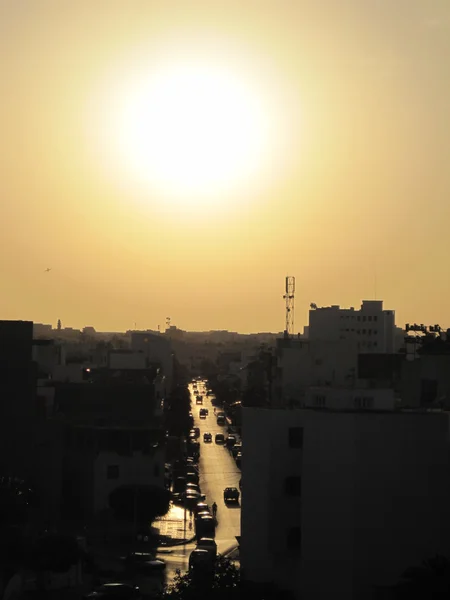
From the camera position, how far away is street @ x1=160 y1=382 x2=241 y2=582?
39125mm

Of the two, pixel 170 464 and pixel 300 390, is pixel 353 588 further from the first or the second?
pixel 170 464

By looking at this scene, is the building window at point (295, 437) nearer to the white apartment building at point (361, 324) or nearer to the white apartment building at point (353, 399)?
the white apartment building at point (353, 399)

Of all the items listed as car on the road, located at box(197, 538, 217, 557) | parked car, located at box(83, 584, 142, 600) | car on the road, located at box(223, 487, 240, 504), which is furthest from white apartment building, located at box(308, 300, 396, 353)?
parked car, located at box(83, 584, 142, 600)

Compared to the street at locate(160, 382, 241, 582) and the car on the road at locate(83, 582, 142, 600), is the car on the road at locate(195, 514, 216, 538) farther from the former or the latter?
the car on the road at locate(83, 582, 142, 600)

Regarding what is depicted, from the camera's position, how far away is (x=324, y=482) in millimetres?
27266

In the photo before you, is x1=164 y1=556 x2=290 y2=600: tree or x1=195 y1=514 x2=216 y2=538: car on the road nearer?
x1=164 y1=556 x2=290 y2=600: tree

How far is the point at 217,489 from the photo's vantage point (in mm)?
56188

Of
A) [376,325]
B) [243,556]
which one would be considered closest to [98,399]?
[243,556]

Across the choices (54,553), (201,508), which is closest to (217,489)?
(201,508)

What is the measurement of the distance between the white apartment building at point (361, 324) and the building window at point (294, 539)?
2125 inches

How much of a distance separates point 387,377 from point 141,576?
14568mm

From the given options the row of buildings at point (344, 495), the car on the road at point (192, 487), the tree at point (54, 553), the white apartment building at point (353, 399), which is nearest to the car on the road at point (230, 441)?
the car on the road at point (192, 487)

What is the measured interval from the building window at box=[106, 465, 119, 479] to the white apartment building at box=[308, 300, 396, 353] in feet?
130

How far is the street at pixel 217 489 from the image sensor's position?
39.1 meters
